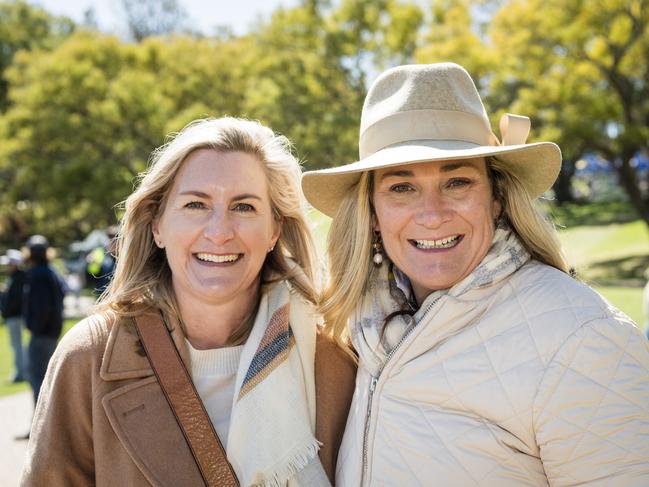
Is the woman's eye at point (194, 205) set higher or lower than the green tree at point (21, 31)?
lower

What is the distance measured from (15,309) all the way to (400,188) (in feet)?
29.6

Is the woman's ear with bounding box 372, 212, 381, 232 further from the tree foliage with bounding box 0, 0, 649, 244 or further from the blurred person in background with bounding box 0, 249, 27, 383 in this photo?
the tree foliage with bounding box 0, 0, 649, 244

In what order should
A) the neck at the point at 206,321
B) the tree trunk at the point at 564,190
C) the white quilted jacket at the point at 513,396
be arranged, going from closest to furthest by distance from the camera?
the white quilted jacket at the point at 513,396 < the neck at the point at 206,321 < the tree trunk at the point at 564,190

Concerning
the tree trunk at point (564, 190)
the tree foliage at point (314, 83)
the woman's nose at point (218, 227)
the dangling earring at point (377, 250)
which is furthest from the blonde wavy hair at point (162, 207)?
the tree trunk at point (564, 190)

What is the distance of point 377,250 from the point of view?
9.05ft

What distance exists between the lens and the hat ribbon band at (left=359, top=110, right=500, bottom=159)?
2.38 m

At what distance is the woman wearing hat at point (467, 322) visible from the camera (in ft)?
6.25

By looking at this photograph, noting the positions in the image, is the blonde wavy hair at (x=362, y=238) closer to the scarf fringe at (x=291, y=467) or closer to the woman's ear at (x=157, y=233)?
the scarf fringe at (x=291, y=467)

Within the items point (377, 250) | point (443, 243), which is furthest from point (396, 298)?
point (443, 243)

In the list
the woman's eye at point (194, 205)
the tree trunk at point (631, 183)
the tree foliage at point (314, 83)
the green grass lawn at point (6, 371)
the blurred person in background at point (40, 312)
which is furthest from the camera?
the tree trunk at point (631, 183)

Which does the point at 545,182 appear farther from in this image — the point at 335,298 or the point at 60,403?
the point at 60,403

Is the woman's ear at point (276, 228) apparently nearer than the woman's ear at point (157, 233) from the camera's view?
No

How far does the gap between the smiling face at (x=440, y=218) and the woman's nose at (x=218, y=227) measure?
590 mm

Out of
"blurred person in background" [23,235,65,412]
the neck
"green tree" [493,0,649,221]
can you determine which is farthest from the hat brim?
"green tree" [493,0,649,221]
